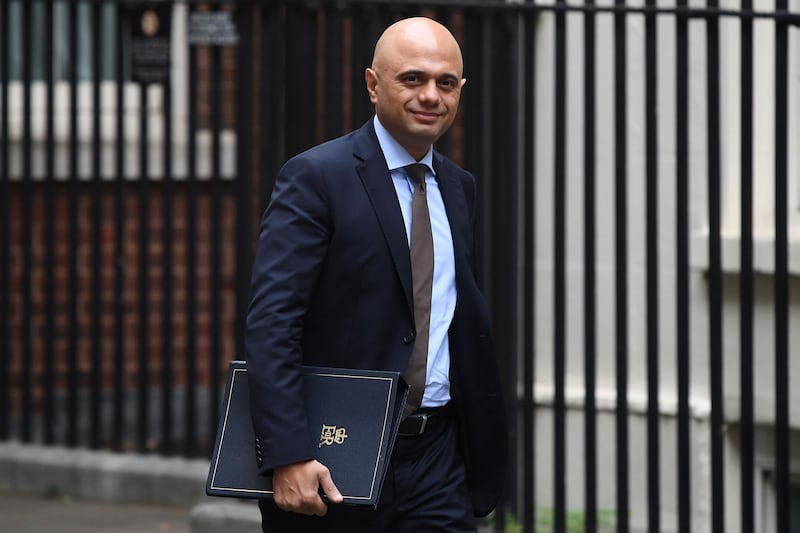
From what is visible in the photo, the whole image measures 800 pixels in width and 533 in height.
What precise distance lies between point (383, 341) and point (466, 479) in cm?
47

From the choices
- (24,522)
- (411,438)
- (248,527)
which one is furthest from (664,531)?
(411,438)

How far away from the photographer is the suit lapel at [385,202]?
12.1 ft

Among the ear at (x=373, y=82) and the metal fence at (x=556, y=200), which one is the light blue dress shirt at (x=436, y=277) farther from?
the metal fence at (x=556, y=200)

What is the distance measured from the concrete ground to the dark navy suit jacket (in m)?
3.22

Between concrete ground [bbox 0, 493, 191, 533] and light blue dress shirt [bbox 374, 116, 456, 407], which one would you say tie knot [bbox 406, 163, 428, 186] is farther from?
concrete ground [bbox 0, 493, 191, 533]

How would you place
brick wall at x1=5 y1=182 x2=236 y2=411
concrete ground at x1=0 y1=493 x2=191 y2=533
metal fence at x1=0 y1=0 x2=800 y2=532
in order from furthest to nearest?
brick wall at x1=5 y1=182 x2=236 y2=411, concrete ground at x1=0 y1=493 x2=191 y2=533, metal fence at x1=0 y1=0 x2=800 y2=532

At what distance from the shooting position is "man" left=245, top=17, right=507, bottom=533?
3.54 meters

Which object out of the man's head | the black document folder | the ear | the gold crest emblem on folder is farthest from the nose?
the gold crest emblem on folder

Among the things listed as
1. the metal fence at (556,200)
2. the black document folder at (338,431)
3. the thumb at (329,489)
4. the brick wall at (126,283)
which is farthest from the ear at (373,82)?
the brick wall at (126,283)

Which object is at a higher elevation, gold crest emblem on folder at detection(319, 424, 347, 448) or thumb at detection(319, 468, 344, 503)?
gold crest emblem on folder at detection(319, 424, 347, 448)

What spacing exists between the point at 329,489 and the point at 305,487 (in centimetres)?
5

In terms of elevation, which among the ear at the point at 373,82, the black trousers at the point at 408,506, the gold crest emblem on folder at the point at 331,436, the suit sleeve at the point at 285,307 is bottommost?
the black trousers at the point at 408,506

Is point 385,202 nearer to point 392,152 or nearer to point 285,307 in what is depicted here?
point 392,152

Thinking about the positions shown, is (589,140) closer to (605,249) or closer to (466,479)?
(605,249)
